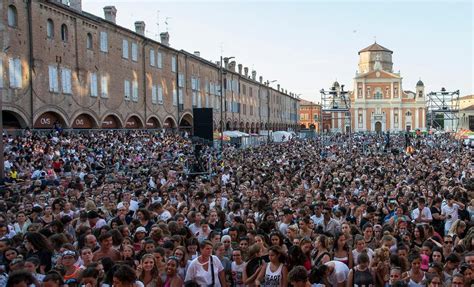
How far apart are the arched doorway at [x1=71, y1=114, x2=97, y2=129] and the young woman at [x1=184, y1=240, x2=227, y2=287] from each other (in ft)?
80.2

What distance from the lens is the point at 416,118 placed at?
A: 104 metres

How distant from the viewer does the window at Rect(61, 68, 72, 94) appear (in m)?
28.5

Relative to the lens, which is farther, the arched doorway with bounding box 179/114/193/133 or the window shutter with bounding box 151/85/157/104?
the arched doorway with bounding box 179/114/193/133

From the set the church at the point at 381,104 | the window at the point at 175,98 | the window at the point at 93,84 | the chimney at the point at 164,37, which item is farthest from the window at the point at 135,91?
the church at the point at 381,104

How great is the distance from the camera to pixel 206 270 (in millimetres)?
6906

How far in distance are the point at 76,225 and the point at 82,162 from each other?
40.3 feet

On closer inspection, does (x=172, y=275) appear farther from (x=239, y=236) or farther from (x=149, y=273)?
(x=239, y=236)

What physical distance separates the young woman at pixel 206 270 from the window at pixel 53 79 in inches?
897

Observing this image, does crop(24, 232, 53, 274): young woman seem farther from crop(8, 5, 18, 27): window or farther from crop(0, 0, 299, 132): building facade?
crop(8, 5, 18, 27): window

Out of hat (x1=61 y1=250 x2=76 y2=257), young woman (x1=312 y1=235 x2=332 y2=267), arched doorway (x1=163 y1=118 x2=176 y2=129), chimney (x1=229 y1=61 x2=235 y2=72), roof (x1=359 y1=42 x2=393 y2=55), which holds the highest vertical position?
roof (x1=359 y1=42 x2=393 y2=55)

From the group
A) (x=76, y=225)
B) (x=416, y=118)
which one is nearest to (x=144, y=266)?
(x=76, y=225)

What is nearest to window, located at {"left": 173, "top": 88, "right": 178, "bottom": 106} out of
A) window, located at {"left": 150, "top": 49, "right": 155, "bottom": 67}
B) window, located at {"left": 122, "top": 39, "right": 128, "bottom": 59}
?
window, located at {"left": 150, "top": 49, "right": 155, "bottom": 67}

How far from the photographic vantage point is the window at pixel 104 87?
107ft

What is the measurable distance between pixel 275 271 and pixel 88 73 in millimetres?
26795
